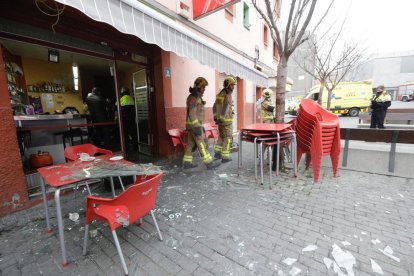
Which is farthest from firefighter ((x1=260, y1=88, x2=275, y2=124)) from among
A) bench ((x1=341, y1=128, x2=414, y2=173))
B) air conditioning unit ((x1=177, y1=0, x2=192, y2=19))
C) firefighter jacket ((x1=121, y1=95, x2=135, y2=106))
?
firefighter jacket ((x1=121, y1=95, x2=135, y2=106))

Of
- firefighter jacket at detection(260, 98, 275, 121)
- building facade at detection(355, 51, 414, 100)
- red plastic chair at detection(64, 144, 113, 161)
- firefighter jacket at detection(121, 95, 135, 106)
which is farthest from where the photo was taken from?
building facade at detection(355, 51, 414, 100)

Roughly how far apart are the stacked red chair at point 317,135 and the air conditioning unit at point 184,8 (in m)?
3.99

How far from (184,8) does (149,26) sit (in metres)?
3.65

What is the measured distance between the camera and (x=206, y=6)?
5574 millimetres

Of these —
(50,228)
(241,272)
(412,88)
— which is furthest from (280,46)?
(412,88)

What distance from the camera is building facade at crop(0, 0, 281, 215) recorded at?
2857 millimetres

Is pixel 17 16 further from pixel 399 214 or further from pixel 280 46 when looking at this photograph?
pixel 399 214

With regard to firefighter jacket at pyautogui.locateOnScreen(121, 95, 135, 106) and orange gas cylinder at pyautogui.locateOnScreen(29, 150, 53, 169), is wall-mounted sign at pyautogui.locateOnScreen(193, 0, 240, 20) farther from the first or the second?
orange gas cylinder at pyautogui.locateOnScreen(29, 150, 53, 169)

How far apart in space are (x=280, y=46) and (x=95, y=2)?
3.65 meters

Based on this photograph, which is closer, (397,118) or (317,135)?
(317,135)

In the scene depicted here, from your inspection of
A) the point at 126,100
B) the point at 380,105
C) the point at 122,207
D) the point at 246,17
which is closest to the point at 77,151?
the point at 122,207

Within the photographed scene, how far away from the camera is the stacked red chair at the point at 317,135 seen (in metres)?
3.77

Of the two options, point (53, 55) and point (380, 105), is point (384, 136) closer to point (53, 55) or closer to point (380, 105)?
point (380, 105)

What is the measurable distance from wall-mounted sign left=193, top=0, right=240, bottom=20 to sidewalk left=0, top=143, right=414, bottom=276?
418cm
